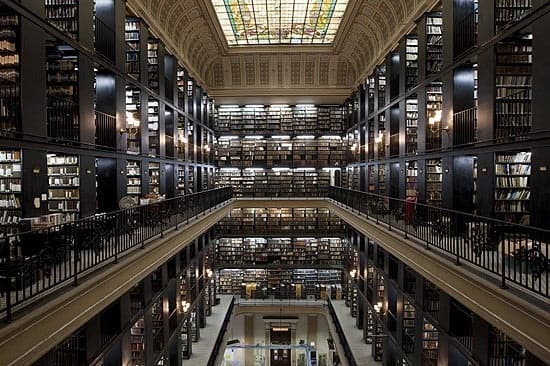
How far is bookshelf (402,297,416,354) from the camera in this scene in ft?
22.7

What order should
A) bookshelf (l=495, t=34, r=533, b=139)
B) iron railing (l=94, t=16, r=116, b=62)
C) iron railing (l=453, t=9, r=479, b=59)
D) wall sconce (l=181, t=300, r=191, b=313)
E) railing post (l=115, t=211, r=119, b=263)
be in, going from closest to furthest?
railing post (l=115, t=211, r=119, b=263)
bookshelf (l=495, t=34, r=533, b=139)
iron railing (l=453, t=9, r=479, b=59)
iron railing (l=94, t=16, r=116, b=62)
wall sconce (l=181, t=300, r=191, b=313)

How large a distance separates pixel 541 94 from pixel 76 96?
6321 mm

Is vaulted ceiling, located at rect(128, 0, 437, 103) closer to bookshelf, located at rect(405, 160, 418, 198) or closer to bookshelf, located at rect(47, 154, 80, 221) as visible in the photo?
bookshelf, located at rect(405, 160, 418, 198)

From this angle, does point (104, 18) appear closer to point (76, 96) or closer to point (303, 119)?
point (76, 96)

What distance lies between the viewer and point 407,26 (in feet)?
31.2

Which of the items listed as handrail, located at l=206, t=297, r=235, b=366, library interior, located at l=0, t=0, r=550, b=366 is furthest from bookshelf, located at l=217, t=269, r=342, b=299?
handrail, located at l=206, t=297, r=235, b=366

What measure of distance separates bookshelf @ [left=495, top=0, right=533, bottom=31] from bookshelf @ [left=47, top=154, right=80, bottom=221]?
21.9 ft

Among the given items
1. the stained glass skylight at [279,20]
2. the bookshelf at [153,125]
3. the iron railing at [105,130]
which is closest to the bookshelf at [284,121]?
the stained glass skylight at [279,20]

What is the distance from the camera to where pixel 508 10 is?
19.3ft

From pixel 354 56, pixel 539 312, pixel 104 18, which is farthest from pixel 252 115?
pixel 539 312

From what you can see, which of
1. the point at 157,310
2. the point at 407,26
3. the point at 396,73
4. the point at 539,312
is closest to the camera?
the point at 539,312

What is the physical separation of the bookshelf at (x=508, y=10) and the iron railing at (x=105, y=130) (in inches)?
250

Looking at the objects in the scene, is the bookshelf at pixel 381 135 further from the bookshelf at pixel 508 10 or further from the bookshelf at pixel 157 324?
the bookshelf at pixel 157 324

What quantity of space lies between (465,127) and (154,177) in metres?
7.67
